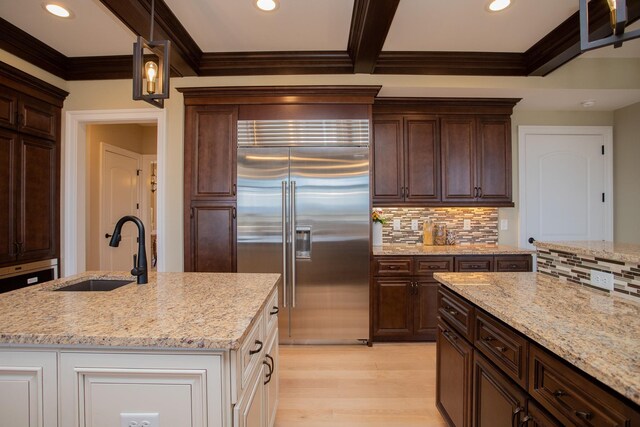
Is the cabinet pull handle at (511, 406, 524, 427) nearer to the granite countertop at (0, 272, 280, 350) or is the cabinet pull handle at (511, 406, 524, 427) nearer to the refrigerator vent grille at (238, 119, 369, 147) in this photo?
the granite countertop at (0, 272, 280, 350)

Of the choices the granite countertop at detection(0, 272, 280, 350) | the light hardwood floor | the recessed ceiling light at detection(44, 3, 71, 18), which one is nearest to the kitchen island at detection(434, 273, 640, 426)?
the light hardwood floor

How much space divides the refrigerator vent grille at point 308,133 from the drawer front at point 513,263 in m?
1.76

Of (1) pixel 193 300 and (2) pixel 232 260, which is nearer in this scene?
(1) pixel 193 300

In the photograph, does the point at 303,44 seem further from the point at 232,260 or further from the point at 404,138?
the point at 232,260

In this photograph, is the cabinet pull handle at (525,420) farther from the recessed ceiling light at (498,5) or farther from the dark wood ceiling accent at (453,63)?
the dark wood ceiling accent at (453,63)

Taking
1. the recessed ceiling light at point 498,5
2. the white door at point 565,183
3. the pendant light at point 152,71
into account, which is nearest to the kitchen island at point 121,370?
the pendant light at point 152,71

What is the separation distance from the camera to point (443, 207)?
137 inches

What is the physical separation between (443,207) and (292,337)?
2.13m

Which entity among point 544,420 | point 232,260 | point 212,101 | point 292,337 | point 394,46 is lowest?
point 292,337

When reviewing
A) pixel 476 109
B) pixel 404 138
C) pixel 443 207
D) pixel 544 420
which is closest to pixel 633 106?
pixel 476 109

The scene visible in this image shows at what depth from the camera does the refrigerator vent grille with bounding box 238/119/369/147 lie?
2967 mm

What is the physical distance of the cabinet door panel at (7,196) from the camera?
2.54 m

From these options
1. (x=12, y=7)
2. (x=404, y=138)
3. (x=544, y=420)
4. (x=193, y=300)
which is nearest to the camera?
(x=544, y=420)

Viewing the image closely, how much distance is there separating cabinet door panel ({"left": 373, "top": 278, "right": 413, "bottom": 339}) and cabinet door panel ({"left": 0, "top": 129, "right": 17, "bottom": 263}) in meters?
3.21
